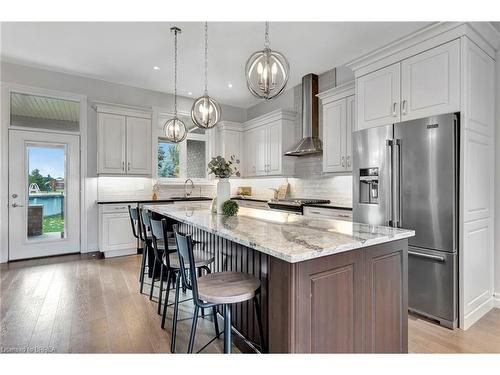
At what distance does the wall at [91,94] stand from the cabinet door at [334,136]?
334cm

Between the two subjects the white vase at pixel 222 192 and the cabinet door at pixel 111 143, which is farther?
the cabinet door at pixel 111 143

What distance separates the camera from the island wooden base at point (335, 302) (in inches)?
53.7

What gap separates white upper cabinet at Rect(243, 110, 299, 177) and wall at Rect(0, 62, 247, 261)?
1.92m

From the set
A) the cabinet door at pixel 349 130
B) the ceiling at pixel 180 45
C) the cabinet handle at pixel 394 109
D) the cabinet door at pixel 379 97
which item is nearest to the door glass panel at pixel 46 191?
the ceiling at pixel 180 45

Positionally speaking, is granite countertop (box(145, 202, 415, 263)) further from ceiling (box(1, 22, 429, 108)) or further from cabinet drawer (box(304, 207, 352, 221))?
ceiling (box(1, 22, 429, 108))

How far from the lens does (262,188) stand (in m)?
6.47

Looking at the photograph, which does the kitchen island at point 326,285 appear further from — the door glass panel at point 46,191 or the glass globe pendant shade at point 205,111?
the door glass panel at point 46,191

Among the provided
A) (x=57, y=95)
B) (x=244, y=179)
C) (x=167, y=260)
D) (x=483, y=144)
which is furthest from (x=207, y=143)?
(x=483, y=144)

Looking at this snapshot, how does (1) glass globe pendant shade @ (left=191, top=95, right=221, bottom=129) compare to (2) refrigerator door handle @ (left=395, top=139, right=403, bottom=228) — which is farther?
(1) glass globe pendant shade @ (left=191, top=95, right=221, bottom=129)

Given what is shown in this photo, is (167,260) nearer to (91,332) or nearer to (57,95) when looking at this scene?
(91,332)

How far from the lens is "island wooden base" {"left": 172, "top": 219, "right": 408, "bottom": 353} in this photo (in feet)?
4.48

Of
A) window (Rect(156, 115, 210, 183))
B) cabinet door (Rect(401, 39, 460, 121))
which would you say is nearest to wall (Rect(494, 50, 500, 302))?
cabinet door (Rect(401, 39, 460, 121))

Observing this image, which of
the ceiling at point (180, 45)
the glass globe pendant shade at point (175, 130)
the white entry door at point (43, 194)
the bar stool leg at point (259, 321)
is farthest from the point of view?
the white entry door at point (43, 194)

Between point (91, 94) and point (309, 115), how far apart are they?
3.93 m
